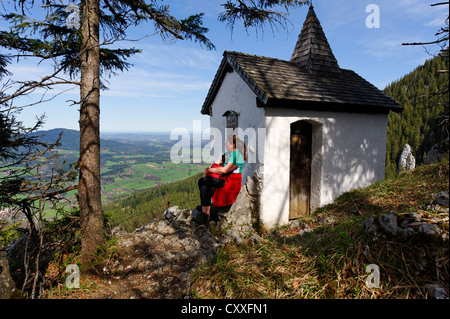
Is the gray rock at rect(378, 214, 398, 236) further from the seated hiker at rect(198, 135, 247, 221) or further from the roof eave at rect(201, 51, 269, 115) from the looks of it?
the roof eave at rect(201, 51, 269, 115)

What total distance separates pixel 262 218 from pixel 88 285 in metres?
4.09

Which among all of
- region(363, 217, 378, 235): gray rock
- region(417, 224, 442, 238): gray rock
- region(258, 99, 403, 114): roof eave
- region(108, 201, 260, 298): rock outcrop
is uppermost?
region(258, 99, 403, 114): roof eave

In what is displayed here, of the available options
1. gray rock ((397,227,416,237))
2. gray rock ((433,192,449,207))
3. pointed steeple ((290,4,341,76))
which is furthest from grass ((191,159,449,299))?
pointed steeple ((290,4,341,76))

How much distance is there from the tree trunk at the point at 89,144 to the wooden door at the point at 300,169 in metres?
5.12

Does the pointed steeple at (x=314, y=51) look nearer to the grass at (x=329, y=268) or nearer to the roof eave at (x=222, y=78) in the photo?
the roof eave at (x=222, y=78)

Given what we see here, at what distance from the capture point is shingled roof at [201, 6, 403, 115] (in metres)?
5.86

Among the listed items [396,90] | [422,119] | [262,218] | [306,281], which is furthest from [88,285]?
[396,90]

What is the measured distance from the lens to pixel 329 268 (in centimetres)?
237

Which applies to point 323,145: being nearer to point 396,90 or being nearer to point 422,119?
point 422,119

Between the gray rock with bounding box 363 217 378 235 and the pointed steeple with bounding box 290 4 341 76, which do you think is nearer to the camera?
the gray rock with bounding box 363 217 378 235

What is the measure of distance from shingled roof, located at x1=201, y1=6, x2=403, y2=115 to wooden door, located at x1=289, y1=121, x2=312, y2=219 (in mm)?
783

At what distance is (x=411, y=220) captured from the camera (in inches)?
87.8

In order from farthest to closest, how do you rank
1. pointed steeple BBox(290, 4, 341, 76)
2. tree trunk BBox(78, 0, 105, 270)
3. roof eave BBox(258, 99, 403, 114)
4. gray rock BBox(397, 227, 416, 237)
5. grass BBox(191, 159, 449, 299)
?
pointed steeple BBox(290, 4, 341, 76), roof eave BBox(258, 99, 403, 114), tree trunk BBox(78, 0, 105, 270), gray rock BBox(397, 227, 416, 237), grass BBox(191, 159, 449, 299)

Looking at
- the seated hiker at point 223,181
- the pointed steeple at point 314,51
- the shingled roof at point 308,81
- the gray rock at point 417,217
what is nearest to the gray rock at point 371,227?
the gray rock at point 417,217
